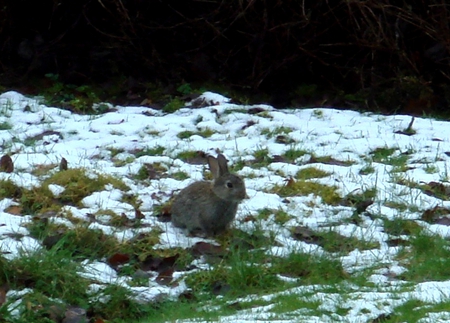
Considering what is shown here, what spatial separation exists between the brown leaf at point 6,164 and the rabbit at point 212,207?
1621mm

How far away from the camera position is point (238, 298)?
6.18 meters

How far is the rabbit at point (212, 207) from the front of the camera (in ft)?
24.0

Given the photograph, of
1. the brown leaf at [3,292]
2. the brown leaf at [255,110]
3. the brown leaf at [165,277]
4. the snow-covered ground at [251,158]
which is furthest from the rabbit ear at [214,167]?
the brown leaf at [255,110]

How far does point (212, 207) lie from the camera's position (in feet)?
24.1

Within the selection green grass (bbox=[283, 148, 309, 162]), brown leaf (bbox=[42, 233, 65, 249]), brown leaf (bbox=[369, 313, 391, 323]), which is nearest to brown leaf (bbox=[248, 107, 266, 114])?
green grass (bbox=[283, 148, 309, 162])

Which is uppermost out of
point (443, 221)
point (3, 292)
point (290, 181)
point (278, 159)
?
point (278, 159)

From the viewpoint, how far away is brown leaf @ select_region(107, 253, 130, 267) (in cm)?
679

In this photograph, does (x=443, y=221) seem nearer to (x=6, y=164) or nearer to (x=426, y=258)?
(x=426, y=258)

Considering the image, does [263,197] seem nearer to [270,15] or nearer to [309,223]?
[309,223]

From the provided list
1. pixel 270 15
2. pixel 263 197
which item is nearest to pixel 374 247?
pixel 263 197

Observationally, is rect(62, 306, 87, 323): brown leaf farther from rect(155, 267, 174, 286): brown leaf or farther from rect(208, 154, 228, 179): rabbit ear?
rect(208, 154, 228, 179): rabbit ear

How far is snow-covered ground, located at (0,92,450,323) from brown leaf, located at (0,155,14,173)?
0.07m

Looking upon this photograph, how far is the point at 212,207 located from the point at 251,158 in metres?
1.71

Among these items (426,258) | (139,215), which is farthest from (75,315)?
(426,258)
